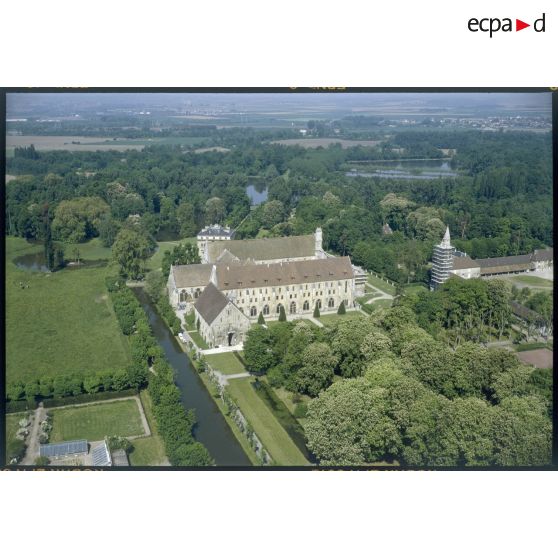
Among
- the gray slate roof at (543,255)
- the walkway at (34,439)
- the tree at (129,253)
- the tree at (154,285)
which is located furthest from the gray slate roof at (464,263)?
the walkway at (34,439)

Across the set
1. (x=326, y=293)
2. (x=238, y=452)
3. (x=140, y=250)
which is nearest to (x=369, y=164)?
(x=326, y=293)

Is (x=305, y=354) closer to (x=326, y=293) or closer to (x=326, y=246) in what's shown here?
(x=326, y=293)

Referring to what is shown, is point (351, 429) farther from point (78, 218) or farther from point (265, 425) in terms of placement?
point (78, 218)

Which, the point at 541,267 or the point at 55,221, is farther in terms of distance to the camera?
the point at 55,221

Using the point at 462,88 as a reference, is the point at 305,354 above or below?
below

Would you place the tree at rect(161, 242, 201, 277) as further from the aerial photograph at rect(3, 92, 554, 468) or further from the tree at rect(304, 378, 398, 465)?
the tree at rect(304, 378, 398, 465)

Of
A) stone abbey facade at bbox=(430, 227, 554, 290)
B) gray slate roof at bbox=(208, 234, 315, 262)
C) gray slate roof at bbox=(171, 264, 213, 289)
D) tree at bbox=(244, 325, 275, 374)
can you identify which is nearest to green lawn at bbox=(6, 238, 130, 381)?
gray slate roof at bbox=(171, 264, 213, 289)
